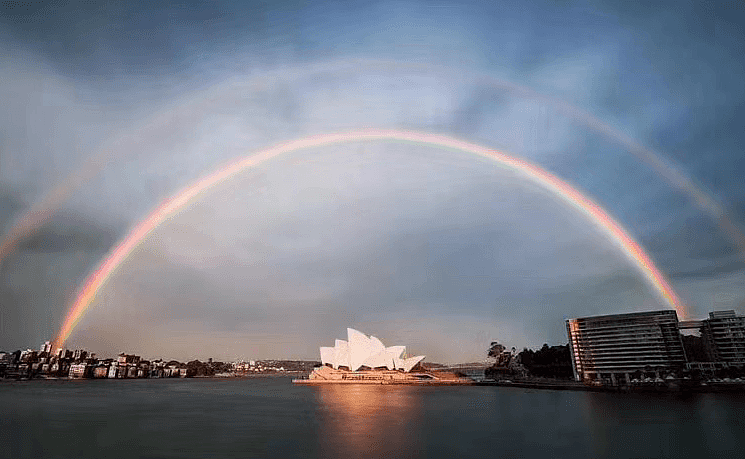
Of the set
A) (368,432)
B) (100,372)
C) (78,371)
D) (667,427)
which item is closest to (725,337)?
(667,427)

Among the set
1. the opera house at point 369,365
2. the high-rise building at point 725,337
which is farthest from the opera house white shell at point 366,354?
the high-rise building at point 725,337

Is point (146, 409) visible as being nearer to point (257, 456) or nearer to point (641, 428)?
point (257, 456)

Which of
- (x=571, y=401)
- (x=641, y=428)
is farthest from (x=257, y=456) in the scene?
(x=571, y=401)

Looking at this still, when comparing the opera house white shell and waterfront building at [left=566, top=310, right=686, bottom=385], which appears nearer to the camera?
waterfront building at [left=566, top=310, right=686, bottom=385]

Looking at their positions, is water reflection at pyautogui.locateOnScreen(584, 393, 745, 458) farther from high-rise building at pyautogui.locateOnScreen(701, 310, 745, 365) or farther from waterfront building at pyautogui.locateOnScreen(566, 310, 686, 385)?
high-rise building at pyautogui.locateOnScreen(701, 310, 745, 365)

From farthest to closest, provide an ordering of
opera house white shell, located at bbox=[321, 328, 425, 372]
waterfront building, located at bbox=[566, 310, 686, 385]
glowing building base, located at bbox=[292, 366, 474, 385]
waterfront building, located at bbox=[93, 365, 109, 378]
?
waterfront building, located at bbox=[93, 365, 109, 378] < opera house white shell, located at bbox=[321, 328, 425, 372] < glowing building base, located at bbox=[292, 366, 474, 385] < waterfront building, located at bbox=[566, 310, 686, 385]

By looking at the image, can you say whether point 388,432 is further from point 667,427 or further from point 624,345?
Answer: point 624,345

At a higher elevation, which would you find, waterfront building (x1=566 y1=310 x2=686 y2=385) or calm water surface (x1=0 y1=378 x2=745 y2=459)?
waterfront building (x1=566 y1=310 x2=686 y2=385)

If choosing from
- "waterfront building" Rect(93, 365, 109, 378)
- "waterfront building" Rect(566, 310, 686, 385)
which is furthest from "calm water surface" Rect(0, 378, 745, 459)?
"waterfront building" Rect(93, 365, 109, 378)
